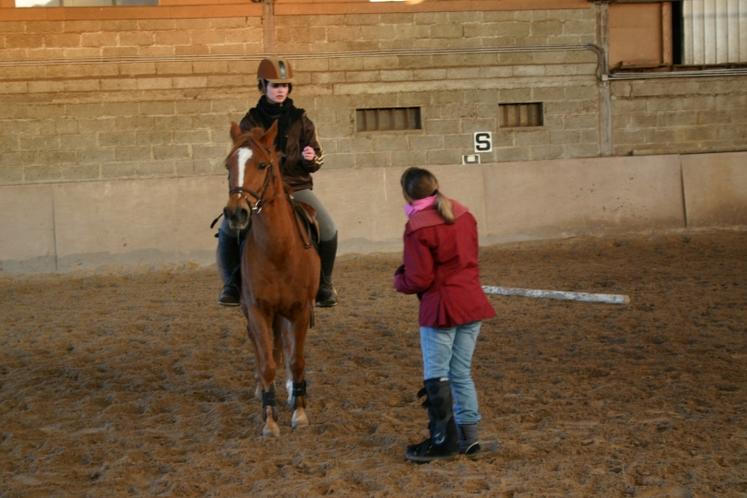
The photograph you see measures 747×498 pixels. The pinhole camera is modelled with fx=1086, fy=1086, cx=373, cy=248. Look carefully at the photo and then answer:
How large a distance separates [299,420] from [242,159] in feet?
5.47

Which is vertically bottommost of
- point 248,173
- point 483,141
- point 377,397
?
point 377,397

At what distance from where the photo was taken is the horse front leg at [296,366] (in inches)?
268

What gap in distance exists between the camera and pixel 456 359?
5668 mm

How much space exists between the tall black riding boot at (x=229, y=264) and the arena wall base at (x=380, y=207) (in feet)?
27.2

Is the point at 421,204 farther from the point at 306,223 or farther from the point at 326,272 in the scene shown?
the point at 326,272

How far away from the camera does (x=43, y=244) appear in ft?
50.1

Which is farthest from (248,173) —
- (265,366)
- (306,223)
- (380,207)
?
(380,207)

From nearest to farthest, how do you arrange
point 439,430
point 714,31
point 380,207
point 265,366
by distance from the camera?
point 439,430
point 265,366
point 380,207
point 714,31

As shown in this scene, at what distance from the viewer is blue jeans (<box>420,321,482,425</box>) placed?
18.3ft

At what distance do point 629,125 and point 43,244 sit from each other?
896cm

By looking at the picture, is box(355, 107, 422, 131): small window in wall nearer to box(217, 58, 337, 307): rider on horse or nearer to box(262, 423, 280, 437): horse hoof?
box(217, 58, 337, 307): rider on horse

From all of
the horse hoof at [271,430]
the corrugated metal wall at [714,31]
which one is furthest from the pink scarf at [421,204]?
the corrugated metal wall at [714,31]

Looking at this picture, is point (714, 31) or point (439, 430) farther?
point (714, 31)

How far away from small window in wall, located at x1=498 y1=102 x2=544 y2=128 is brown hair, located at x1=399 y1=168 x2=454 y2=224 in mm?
11433
